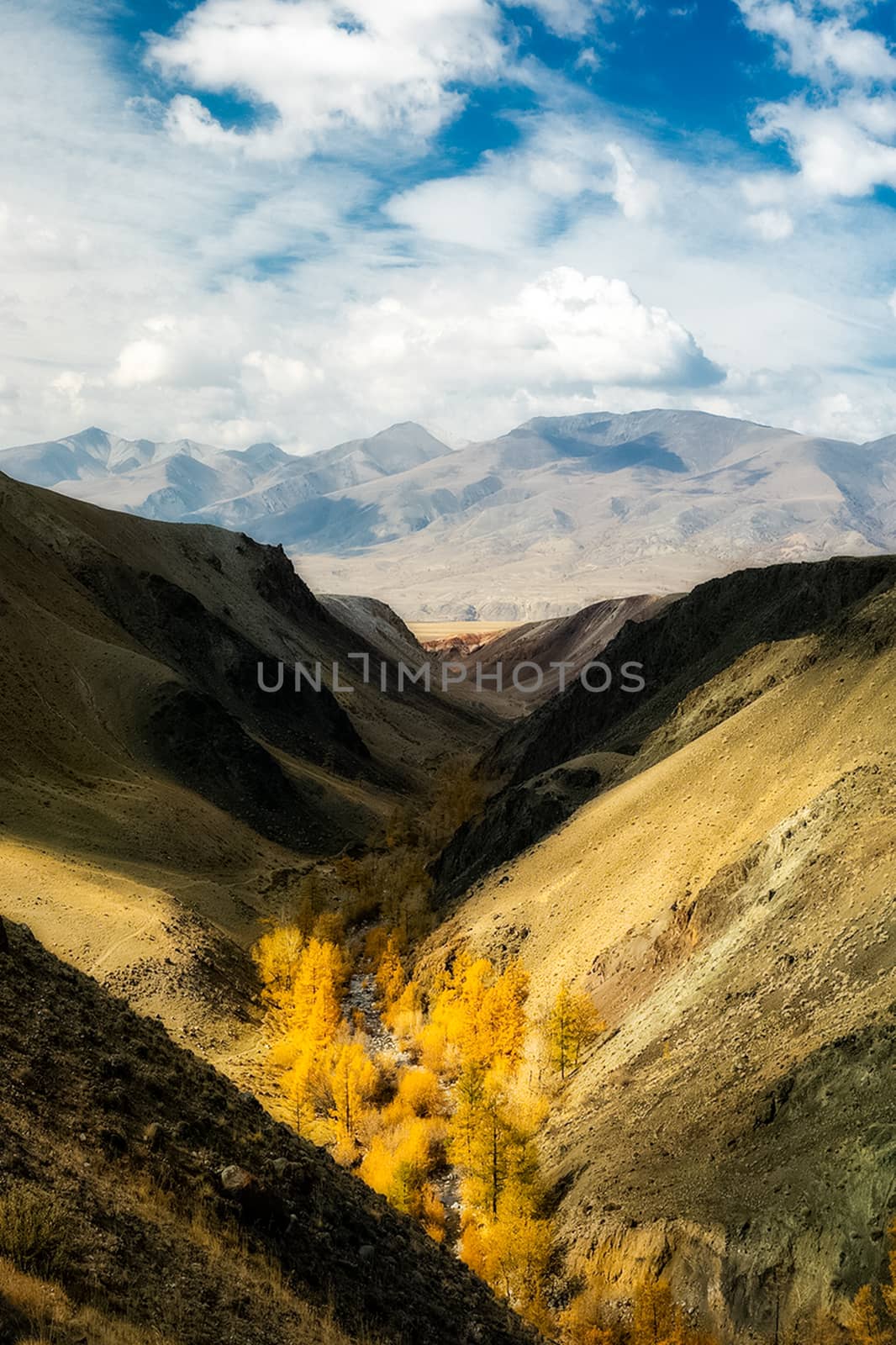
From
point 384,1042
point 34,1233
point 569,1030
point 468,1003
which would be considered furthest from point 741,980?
point 34,1233

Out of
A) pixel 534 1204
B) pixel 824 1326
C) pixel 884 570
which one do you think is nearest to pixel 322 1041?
pixel 534 1204

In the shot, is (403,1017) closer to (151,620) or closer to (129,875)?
(129,875)

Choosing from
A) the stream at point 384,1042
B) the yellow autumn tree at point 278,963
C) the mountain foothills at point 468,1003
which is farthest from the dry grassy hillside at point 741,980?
the yellow autumn tree at point 278,963

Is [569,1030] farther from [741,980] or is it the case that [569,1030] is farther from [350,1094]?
[350,1094]

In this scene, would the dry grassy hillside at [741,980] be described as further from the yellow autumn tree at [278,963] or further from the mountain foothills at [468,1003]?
the yellow autumn tree at [278,963]

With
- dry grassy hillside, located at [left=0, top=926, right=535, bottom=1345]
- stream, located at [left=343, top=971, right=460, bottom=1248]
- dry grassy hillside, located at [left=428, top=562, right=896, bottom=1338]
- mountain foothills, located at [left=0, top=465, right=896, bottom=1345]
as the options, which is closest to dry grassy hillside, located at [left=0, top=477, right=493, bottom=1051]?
mountain foothills, located at [left=0, top=465, right=896, bottom=1345]

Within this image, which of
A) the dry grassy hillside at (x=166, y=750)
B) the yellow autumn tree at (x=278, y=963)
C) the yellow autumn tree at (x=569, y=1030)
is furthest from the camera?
the yellow autumn tree at (x=278, y=963)
